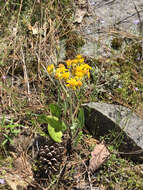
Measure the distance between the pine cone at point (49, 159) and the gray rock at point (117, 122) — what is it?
17.6 inches

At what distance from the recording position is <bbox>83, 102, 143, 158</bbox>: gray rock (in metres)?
2.42

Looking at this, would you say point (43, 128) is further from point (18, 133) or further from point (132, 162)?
point (132, 162)

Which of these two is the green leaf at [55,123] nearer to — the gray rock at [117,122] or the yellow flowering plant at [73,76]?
the yellow flowering plant at [73,76]

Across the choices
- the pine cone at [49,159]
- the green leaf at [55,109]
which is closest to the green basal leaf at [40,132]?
the pine cone at [49,159]

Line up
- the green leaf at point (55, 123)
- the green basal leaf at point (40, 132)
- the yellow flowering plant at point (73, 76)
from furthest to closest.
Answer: the green basal leaf at point (40, 132) → the green leaf at point (55, 123) → the yellow flowering plant at point (73, 76)

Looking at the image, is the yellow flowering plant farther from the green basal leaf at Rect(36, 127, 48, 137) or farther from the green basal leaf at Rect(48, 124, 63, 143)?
the green basal leaf at Rect(36, 127, 48, 137)

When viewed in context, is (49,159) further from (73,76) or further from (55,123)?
(73,76)

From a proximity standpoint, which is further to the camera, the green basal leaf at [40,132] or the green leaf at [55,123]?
the green basal leaf at [40,132]

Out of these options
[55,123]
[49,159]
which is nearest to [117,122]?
[55,123]

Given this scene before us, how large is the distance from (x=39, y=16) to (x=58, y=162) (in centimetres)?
205

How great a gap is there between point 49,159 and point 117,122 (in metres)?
0.75

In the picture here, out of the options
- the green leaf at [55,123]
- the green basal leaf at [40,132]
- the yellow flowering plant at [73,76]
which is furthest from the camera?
the green basal leaf at [40,132]

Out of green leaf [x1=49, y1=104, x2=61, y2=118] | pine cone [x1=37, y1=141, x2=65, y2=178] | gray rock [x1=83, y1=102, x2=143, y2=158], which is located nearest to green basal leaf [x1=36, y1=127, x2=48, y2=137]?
pine cone [x1=37, y1=141, x2=65, y2=178]

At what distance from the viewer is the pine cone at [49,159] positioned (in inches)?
91.8
